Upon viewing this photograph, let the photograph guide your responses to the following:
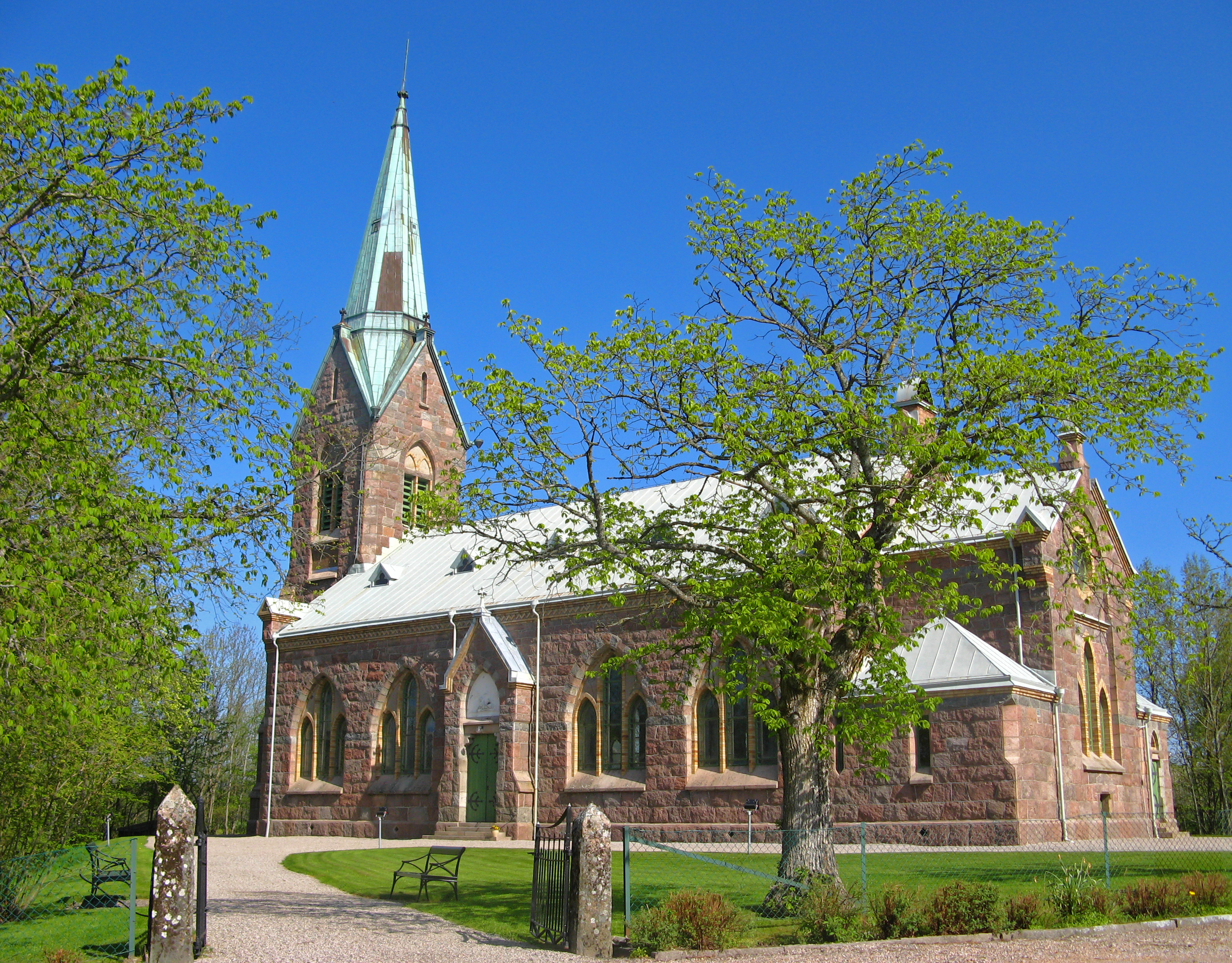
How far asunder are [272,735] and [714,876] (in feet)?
68.3

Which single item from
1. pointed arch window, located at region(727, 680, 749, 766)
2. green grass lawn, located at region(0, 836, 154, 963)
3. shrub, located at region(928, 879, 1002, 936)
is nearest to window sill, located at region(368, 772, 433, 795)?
pointed arch window, located at region(727, 680, 749, 766)

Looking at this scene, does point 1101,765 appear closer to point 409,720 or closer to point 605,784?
point 605,784

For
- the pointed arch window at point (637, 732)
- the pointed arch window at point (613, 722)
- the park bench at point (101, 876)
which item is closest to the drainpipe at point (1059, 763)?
the pointed arch window at point (637, 732)

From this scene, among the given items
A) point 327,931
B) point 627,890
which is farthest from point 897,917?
point 327,931

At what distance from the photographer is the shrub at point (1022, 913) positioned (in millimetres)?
11891

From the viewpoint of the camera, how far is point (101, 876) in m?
13.7

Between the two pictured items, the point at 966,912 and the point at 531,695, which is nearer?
the point at 966,912

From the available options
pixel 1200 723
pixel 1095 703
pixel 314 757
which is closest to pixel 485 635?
pixel 314 757

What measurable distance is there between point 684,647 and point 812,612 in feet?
5.64

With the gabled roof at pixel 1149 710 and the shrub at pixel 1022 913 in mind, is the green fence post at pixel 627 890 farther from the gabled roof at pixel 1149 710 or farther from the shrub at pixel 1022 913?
the gabled roof at pixel 1149 710

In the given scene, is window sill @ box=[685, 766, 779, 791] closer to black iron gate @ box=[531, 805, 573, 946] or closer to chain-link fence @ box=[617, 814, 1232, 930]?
chain-link fence @ box=[617, 814, 1232, 930]

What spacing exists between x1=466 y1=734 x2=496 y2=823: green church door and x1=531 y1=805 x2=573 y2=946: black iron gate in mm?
15570

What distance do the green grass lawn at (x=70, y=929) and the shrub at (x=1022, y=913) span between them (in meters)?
8.85

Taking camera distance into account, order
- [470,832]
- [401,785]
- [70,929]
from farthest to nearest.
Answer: [401,785] < [470,832] < [70,929]
